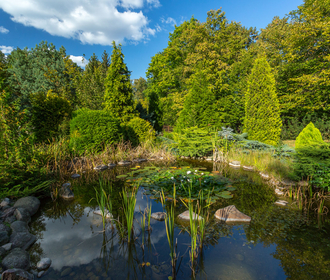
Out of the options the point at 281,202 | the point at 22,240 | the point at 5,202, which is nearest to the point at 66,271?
the point at 22,240

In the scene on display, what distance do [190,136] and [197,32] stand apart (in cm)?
945

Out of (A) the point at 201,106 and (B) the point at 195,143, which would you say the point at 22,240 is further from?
(A) the point at 201,106

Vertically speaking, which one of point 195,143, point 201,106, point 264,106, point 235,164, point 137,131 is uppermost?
point 201,106

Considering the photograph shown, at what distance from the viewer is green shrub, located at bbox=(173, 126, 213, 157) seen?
805 centimetres

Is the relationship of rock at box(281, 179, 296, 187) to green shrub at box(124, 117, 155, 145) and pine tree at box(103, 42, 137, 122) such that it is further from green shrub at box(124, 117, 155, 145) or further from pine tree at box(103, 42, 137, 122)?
pine tree at box(103, 42, 137, 122)

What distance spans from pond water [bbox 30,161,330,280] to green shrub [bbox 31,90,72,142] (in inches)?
194

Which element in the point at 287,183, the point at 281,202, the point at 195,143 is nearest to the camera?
the point at 281,202

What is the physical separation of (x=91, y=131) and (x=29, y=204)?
4242 mm

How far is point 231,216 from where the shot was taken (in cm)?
303

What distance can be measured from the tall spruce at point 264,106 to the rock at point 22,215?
956 centimetres

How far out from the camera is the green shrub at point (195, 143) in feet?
26.4

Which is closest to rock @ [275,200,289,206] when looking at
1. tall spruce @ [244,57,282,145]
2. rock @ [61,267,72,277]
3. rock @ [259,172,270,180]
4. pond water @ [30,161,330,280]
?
pond water @ [30,161,330,280]

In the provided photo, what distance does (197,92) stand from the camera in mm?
9680

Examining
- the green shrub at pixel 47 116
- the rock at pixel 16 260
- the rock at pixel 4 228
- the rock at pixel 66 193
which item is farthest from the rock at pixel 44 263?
the green shrub at pixel 47 116
